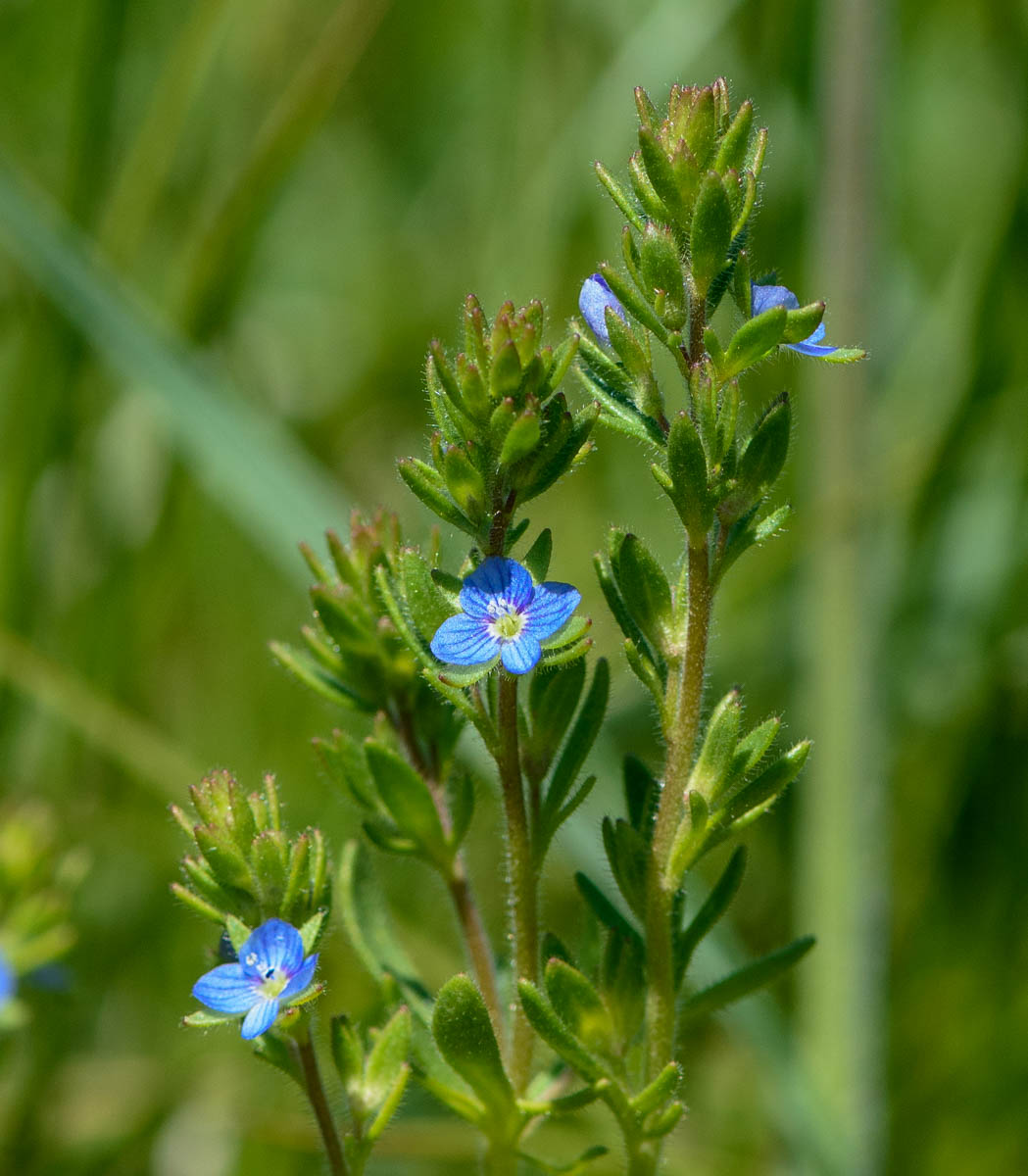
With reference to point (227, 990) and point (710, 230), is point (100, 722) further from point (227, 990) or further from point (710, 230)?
point (710, 230)

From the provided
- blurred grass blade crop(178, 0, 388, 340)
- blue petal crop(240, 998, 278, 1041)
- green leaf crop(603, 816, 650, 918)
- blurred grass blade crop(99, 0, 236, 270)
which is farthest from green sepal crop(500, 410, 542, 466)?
blurred grass blade crop(99, 0, 236, 270)

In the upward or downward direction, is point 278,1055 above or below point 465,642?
below

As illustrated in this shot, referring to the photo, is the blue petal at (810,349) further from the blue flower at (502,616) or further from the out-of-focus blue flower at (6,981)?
the out-of-focus blue flower at (6,981)

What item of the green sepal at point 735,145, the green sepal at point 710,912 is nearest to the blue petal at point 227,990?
the green sepal at point 710,912

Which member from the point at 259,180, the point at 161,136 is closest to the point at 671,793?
the point at 259,180

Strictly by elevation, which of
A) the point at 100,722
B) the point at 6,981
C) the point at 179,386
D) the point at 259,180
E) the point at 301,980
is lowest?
the point at 301,980

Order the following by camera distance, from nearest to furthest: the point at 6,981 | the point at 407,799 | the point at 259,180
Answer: the point at 407,799 → the point at 6,981 → the point at 259,180
